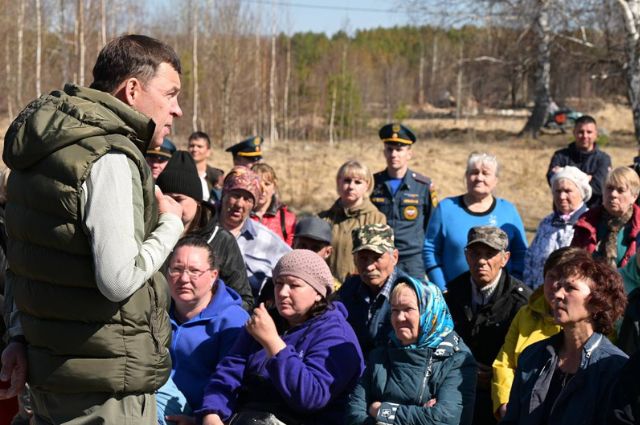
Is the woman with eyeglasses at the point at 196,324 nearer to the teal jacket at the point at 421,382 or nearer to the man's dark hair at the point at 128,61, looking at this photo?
the teal jacket at the point at 421,382

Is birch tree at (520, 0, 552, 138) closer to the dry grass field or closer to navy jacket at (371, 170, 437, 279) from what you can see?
the dry grass field

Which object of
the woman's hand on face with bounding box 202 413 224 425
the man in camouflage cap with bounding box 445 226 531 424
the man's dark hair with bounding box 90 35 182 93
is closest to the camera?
the man's dark hair with bounding box 90 35 182 93

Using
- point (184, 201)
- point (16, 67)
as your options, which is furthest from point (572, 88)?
point (184, 201)

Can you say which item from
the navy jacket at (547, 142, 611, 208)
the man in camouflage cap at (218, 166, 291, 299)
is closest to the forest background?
the navy jacket at (547, 142, 611, 208)

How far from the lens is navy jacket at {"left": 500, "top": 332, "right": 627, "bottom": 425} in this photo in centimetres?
316

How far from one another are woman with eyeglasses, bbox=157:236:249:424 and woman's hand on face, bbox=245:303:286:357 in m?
0.53


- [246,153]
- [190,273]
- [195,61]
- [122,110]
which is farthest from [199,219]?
[195,61]

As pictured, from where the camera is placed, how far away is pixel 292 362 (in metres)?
3.58

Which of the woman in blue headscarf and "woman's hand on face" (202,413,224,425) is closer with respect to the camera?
the woman in blue headscarf

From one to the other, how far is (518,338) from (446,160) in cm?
1570

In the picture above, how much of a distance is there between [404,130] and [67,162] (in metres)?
4.96

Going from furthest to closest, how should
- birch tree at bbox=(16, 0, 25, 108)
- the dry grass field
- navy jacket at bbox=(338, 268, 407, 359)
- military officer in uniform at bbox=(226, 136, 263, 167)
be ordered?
birch tree at bbox=(16, 0, 25, 108) → the dry grass field → military officer in uniform at bbox=(226, 136, 263, 167) → navy jacket at bbox=(338, 268, 407, 359)

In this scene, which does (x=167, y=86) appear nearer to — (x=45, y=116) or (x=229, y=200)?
(x=45, y=116)

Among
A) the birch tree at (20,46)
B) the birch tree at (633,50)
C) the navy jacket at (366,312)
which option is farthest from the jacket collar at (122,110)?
the birch tree at (20,46)
